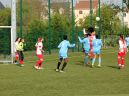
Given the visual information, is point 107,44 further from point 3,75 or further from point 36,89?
point 36,89

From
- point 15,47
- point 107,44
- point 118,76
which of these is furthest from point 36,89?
point 107,44

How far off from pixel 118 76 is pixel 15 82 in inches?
176

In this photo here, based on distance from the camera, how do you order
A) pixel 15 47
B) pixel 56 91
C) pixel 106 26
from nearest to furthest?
pixel 56 91 < pixel 15 47 < pixel 106 26

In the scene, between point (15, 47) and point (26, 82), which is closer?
point (26, 82)

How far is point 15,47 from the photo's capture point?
87.5 ft

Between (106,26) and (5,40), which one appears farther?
(106,26)

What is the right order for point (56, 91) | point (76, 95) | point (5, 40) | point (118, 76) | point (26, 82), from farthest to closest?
point (5, 40)
point (118, 76)
point (26, 82)
point (56, 91)
point (76, 95)

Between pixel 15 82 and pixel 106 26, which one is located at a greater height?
pixel 106 26

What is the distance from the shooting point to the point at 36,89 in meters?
14.5

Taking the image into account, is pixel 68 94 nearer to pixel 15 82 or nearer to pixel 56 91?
pixel 56 91

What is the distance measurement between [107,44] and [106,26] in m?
5.88

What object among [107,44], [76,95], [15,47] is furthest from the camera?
[107,44]

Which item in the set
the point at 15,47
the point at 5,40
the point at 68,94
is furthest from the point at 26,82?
the point at 5,40

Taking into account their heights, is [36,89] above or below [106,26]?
below
